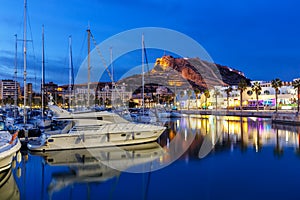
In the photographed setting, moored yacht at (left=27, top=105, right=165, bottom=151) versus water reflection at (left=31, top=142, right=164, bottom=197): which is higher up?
moored yacht at (left=27, top=105, right=165, bottom=151)

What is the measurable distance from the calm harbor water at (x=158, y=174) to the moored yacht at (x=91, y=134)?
2.52 ft

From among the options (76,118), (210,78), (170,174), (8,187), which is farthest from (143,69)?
(210,78)

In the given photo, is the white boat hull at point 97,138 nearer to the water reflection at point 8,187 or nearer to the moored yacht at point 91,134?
the moored yacht at point 91,134

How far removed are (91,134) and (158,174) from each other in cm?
756

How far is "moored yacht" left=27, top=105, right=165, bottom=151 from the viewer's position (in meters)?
19.3

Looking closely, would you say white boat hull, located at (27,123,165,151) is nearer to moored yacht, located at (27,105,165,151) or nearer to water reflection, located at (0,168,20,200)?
moored yacht, located at (27,105,165,151)

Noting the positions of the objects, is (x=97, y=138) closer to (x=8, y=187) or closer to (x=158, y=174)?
(x=158, y=174)

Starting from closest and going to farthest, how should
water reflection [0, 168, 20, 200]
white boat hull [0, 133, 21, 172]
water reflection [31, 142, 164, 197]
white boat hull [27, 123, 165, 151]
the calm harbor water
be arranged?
water reflection [0, 168, 20, 200], the calm harbor water, white boat hull [0, 133, 21, 172], water reflection [31, 142, 164, 197], white boat hull [27, 123, 165, 151]

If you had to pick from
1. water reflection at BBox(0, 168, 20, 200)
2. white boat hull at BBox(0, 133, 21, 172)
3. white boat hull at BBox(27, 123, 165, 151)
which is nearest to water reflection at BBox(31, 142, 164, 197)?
white boat hull at BBox(27, 123, 165, 151)

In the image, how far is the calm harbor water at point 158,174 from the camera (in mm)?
11398

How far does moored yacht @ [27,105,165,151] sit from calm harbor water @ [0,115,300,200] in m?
0.77

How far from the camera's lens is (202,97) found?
117m

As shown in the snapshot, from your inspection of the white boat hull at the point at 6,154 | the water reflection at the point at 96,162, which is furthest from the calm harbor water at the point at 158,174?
the white boat hull at the point at 6,154

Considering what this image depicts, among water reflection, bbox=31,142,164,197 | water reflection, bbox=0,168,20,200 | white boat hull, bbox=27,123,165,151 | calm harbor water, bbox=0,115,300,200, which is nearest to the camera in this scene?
water reflection, bbox=0,168,20,200
